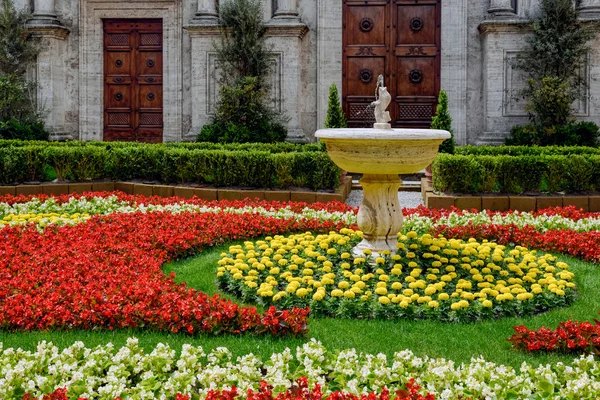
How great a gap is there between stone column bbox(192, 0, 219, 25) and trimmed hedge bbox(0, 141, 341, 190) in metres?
4.24

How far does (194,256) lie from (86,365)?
12.2 ft

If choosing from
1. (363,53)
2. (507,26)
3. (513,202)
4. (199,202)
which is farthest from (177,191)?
(507,26)

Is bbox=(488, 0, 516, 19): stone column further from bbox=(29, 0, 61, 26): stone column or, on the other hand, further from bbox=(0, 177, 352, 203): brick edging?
bbox=(29, 0, 61, 26): stone column

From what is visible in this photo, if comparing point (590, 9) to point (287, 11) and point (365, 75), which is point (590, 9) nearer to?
point (365, 75)

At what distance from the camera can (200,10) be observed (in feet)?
54.7

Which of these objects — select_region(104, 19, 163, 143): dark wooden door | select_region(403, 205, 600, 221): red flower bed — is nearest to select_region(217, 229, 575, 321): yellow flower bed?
select_region(403, 205, 600, 221): red flower bed

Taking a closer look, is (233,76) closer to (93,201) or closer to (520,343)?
(93,201)

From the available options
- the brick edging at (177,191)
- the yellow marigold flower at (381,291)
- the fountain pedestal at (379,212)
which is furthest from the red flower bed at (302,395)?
the brick edging at (177,191)

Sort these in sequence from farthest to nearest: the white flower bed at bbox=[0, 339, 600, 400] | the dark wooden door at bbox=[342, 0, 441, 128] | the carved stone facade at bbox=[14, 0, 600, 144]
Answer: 1. the dark wooden door at bbox=[342, 0, 441, 128]
2. the carved stone facade at bbox=[14, 0, 600, 144]
3. the white flower bed at bbox=[0, 339, 600, 400]

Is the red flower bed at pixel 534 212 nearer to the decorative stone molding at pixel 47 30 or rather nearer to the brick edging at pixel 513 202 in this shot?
the brick edging at pixel 513 202

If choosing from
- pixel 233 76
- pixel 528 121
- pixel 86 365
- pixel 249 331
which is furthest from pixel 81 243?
pixel 528 121

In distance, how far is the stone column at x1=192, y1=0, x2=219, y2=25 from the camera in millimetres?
16547

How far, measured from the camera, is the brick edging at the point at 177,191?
38.0ft

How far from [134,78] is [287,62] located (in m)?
3.69
